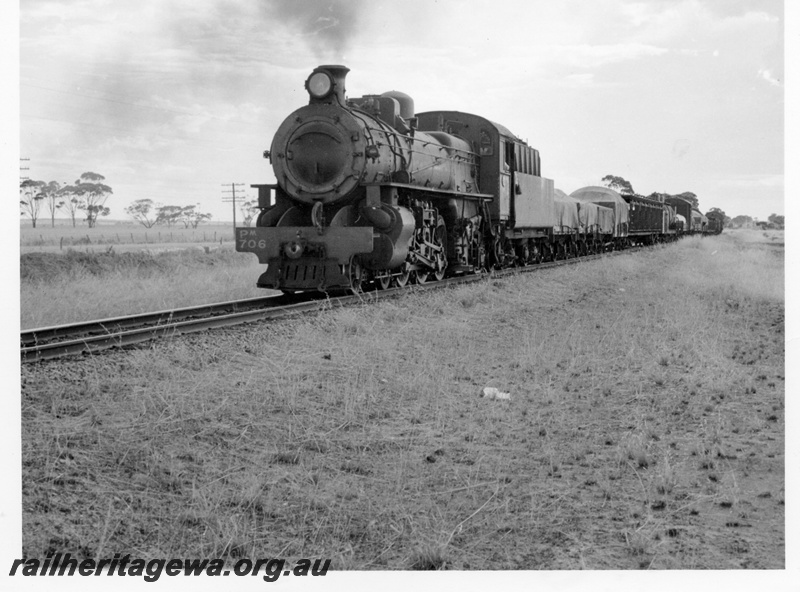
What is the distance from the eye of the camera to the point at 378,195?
12742 millimetres

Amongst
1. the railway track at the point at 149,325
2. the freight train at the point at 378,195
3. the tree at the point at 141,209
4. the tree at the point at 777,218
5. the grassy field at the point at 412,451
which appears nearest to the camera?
the grassy field at the point at 412,451

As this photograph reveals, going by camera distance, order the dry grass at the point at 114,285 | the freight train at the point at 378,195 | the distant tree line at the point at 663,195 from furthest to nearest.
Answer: the distant tree line at the point at 663,195, the freight train at the point at 378,195, the dry grass at the point at 114,285

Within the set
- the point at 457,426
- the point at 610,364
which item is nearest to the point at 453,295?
the point at 610,364

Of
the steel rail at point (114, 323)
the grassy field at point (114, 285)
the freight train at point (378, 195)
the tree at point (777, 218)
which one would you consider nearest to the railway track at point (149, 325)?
the steel rail at point (114, 323)

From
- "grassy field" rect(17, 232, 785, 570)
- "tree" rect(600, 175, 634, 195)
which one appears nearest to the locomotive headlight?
"grassy field" rect(17, 232, 785, 570)

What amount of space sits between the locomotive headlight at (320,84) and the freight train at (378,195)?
0.02 m

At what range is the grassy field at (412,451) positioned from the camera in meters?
4.25

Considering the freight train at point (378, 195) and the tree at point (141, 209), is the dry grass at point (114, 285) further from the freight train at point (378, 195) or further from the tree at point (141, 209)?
the tree at point (141, 209)

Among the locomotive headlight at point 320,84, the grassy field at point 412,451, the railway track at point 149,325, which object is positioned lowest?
the grassy field at point 412,451

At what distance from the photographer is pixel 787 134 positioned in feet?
18.6

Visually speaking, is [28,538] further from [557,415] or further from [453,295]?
[453,295]

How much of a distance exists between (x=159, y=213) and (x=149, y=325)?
67485 mm

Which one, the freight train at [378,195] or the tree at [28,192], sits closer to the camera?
the tree at [28,192]

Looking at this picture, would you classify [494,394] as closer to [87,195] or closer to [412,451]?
[412,451]
